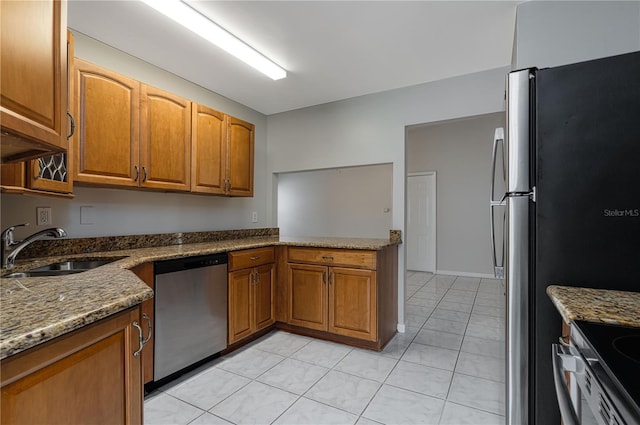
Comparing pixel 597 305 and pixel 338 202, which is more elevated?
pixel 338 202

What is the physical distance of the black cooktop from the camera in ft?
1.81

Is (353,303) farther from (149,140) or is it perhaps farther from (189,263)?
(149,140)

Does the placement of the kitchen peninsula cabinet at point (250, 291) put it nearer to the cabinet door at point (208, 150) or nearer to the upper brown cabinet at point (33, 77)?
the cabinet door at point (208, 150)

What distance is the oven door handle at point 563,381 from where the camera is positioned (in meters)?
0.75

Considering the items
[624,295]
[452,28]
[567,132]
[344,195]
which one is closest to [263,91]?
[452,28]

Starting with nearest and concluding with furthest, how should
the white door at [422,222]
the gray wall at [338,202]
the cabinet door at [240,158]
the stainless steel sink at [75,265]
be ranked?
1. the stainless steel sink at [75,265]
2. the cabinet door at [240,158]
3. the white door at [422,222]
4. the gray wall at [338,202]

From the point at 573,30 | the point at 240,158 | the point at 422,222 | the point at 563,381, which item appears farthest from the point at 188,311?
the point at 422,222

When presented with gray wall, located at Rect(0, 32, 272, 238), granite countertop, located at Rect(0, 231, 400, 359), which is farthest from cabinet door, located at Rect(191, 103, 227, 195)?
granite countertop, located at Rect(0, 231, 400, 359)

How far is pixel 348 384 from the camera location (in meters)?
2.03

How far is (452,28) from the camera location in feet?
6.75

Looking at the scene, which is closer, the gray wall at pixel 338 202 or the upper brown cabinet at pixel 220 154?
the upper brown cabinet at pixel 220 154

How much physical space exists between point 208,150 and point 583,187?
2598mm

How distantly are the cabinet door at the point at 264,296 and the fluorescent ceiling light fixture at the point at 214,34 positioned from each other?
177 cm

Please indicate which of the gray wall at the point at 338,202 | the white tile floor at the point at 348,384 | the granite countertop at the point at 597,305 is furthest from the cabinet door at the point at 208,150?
the gray wall at the point at 338,202
